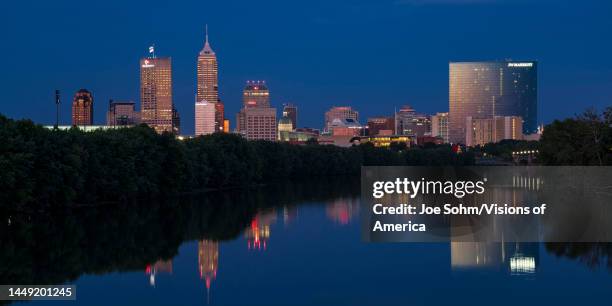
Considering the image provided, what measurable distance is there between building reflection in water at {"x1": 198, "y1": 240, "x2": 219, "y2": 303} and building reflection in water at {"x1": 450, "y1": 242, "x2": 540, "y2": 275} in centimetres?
892

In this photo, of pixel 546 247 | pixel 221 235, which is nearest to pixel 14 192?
pixel 221 235

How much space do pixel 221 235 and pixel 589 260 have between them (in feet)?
59.9

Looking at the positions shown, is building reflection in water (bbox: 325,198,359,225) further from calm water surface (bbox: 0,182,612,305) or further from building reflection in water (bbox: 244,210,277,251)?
calm water surface (bbox: 0,182,612,305)

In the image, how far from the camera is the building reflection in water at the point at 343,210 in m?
53.2

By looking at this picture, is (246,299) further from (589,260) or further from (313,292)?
(589,260)

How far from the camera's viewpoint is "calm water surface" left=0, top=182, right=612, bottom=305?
90.1ft

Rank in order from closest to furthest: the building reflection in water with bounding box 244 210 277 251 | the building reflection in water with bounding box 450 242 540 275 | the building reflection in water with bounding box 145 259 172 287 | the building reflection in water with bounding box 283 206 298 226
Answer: the building reflection in water with bounding box 145 259 172 287
the building reflection in water with bounding box 450 242 540 275
the building reflection in water with bounding box 244 210 277 251
the building reflection in water with bounding box 283 206 298 226

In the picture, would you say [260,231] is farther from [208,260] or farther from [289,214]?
[208,260]

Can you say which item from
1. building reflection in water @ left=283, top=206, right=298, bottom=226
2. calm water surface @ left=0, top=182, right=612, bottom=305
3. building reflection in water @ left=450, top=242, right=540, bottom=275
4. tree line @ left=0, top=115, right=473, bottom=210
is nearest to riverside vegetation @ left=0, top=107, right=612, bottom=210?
tree line @ left=0, top=115, right=473, bottom=210

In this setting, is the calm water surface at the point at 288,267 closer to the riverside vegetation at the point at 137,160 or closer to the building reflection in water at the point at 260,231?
the building reflection in water at the point at 260,231

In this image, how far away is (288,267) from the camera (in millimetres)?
33781

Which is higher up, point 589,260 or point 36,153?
point 36,153

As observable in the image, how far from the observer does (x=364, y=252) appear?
37.5 m

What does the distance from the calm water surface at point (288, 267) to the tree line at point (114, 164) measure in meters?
4.49
